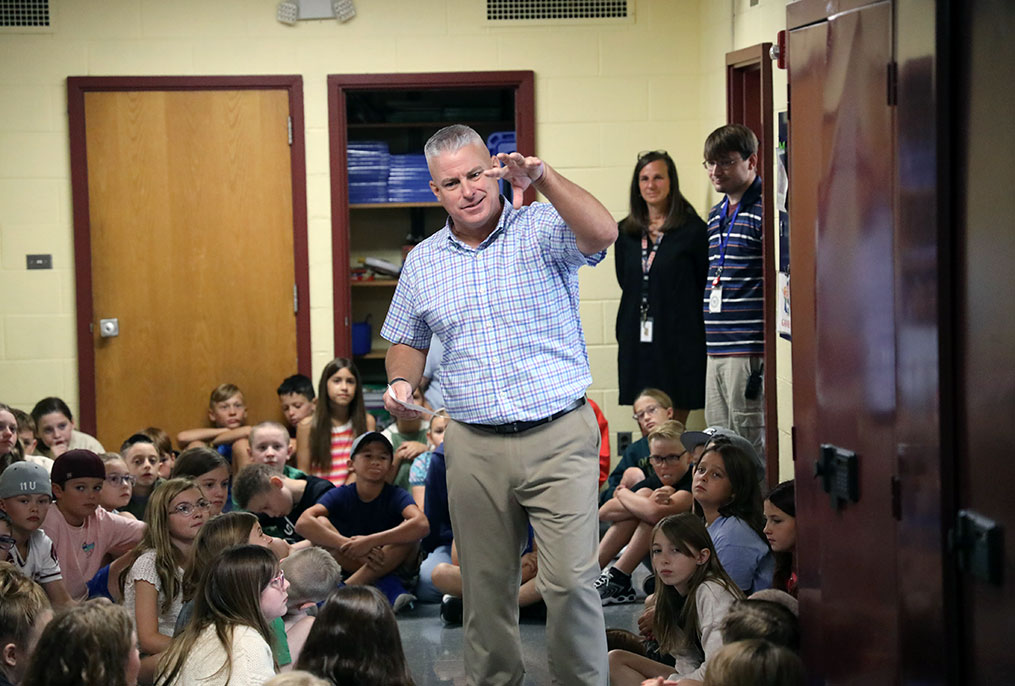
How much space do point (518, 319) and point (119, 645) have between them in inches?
42.7

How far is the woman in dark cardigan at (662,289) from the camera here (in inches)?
206

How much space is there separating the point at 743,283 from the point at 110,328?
10.3 ft

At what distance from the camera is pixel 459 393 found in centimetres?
280

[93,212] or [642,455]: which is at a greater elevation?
[93,212]

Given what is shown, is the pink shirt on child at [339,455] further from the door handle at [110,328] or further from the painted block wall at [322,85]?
the door handle at [110,328]

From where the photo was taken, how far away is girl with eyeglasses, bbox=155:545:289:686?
261 cm

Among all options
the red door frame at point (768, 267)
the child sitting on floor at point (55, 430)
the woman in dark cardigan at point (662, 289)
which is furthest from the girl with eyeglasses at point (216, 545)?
the woman in dark cardigan at point (662, 289)

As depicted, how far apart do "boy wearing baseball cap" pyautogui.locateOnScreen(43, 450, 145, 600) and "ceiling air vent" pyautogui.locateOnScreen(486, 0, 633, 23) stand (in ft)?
9.94

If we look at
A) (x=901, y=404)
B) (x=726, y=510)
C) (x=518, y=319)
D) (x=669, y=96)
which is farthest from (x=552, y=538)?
(x=669, y=96)

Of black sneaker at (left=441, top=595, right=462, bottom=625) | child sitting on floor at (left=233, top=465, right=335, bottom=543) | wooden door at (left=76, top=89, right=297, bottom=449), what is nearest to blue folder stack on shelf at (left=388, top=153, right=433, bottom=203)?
wooden door at (left=76, top=89, right=297, bottom=449)

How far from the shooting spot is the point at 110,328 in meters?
5.94

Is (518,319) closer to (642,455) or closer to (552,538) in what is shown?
(552,538)

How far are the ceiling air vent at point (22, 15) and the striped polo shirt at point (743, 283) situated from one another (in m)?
3.42

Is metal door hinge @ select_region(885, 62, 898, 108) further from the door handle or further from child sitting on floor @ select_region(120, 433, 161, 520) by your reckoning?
the door handle
